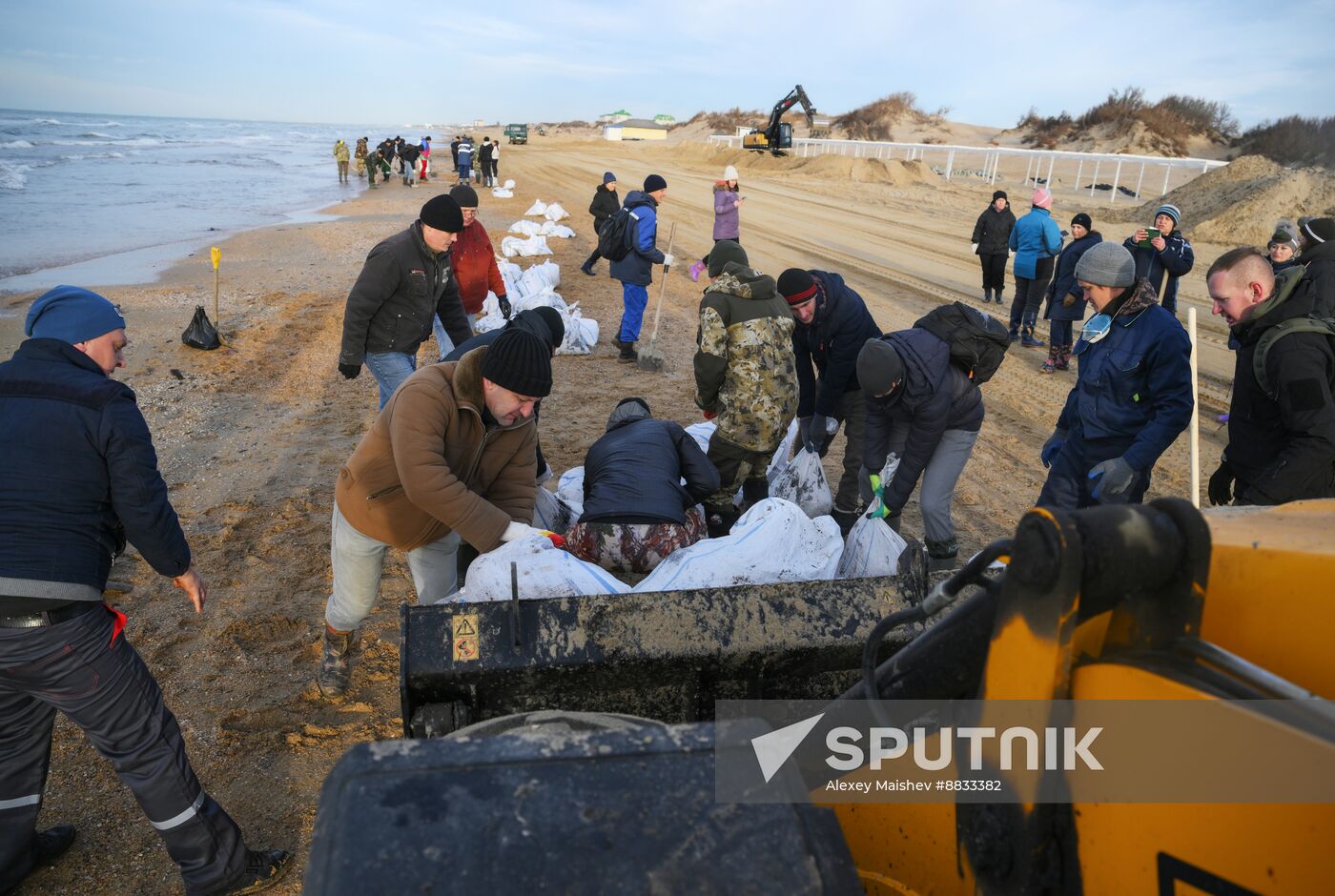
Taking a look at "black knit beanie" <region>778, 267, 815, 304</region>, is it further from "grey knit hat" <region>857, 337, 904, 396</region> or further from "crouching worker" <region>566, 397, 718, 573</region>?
"crouching worker" <region>566, 397, 718, 573</region>

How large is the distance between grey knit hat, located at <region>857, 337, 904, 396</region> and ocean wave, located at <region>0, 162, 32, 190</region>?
98.2 feet

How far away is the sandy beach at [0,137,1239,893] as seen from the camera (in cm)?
309

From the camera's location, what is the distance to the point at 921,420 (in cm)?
403

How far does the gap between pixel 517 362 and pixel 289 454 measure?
3985 millimetres

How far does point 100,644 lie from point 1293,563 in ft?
9.47

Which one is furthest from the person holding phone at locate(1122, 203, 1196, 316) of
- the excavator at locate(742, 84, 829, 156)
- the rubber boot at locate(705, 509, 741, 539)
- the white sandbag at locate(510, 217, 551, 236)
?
the excavator at locate(742, 84, 829, 156)

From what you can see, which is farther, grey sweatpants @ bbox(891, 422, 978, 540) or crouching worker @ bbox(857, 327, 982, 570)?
grey sweatpants @ bbox(891, 422, 978, 540)

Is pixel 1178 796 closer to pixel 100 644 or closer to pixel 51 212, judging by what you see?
pixel 100 644

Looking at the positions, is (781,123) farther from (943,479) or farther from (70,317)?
(70,317)

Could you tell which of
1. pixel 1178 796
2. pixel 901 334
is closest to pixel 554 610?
pixel 1178 796

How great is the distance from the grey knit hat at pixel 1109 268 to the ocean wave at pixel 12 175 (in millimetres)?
30644

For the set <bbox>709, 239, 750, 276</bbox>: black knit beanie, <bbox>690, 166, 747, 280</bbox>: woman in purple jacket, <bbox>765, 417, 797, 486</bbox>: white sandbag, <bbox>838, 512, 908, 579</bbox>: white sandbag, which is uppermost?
<bbox>690, 166, 747, 280</bbox>: woman in purple jacket

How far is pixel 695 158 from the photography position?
40312 mm

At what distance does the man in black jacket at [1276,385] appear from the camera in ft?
10.9
